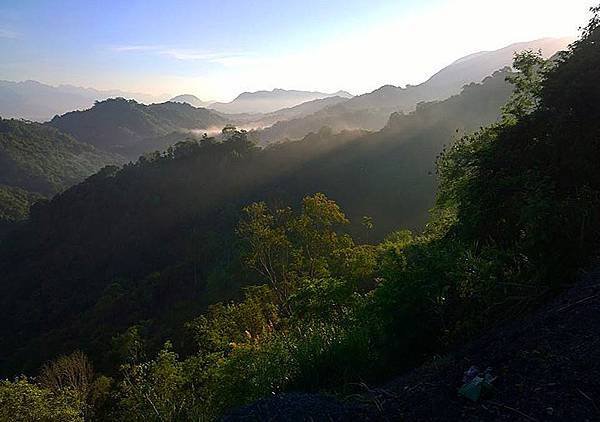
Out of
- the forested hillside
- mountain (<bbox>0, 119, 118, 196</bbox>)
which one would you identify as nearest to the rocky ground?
the forested hillside

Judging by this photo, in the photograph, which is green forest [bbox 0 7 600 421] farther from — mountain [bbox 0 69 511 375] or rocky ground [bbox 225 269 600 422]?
mountain [bbox 0 69 511 375]

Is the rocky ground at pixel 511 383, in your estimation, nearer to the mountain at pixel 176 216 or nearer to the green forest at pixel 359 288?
the green forest at pixel 359 288

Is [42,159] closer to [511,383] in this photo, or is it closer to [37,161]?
[37,161]

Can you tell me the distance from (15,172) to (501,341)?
6157 inches

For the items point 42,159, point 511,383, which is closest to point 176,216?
point 511,383

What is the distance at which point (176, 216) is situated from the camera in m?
69.3

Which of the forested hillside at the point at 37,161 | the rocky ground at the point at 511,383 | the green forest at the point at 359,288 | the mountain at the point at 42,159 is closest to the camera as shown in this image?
the rocky ground at the point at 511,383

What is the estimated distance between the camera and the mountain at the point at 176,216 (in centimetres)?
4581

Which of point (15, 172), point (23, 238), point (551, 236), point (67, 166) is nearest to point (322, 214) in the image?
point (551, 236)

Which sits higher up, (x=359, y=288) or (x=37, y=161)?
→ (x=37, y=161)

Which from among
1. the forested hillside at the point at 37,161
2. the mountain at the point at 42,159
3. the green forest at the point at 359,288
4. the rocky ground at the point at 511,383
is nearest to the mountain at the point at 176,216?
the green forest at the point at 359,288

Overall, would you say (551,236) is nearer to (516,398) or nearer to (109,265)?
(516,398)

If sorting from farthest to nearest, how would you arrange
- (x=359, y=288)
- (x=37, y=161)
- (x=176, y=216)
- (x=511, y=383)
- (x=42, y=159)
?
1. (x=42, y=159)
2. (x=37, y=161)
3. (x=176, y=216)
4. (x=359, y=288)
5. (x=511, y=383)

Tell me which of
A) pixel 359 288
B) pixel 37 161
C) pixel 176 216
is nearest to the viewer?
pixel 359 288
